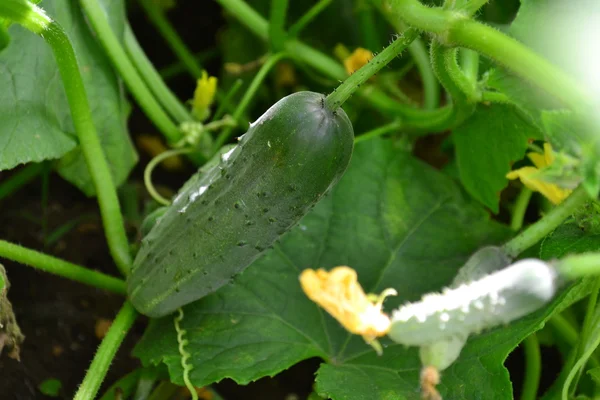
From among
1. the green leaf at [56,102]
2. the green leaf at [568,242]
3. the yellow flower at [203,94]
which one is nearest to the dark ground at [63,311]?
the green leaf at [56,102]

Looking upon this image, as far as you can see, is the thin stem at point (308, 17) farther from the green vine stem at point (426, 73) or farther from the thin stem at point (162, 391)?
the thin stem at point (162, 391)

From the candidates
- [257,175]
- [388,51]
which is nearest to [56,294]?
[257,175]

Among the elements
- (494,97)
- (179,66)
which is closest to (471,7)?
(494,97)

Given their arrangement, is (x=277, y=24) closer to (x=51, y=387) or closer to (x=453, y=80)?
(x=453, y=80)

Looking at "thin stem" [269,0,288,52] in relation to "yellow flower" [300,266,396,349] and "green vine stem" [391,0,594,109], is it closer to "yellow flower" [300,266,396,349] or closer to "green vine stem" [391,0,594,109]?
"green vine stem" [391,0,594,109]

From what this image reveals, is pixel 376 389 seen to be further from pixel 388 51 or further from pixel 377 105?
pixel 377 105

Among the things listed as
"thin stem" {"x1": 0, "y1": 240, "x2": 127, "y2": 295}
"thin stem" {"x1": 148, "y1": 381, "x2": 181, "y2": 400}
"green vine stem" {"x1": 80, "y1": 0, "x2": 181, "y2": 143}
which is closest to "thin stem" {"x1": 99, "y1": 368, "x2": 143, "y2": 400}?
"thin stem" {"x1": 148, "y1": 381, "x2": 181, "y2": 400}

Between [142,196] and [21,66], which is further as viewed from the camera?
[142,196]
